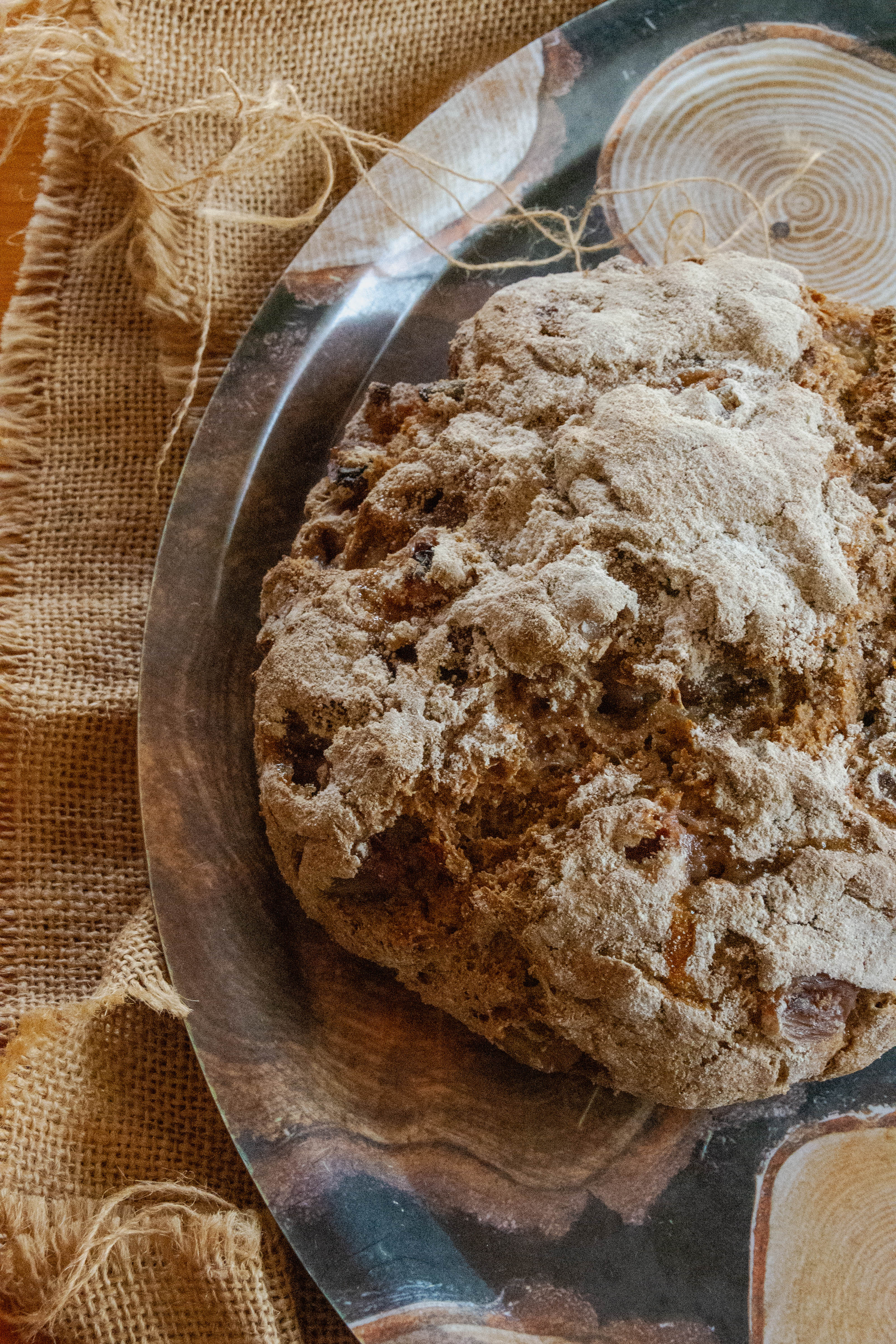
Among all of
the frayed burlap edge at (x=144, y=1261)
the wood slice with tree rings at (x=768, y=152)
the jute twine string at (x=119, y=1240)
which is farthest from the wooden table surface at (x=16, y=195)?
the jute twine string at (x=119, y=1240)

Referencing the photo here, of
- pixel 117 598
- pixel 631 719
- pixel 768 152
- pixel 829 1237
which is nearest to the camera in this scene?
pixel 631 719

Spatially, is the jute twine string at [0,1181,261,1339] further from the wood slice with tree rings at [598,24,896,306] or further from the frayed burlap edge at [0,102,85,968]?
the wood slice with tree rings at [598,24,896,306]

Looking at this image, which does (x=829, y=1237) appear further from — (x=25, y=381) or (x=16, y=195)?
(x=16, y=195)

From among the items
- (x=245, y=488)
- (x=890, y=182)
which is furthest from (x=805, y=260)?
(x=245, y=488)

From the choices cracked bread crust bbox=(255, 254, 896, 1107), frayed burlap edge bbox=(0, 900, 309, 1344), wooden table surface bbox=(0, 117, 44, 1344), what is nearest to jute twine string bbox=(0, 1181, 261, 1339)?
frayed burlap edge bbox=(0, 900, 309, 1344)

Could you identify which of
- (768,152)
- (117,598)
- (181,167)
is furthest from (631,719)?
(181,167)

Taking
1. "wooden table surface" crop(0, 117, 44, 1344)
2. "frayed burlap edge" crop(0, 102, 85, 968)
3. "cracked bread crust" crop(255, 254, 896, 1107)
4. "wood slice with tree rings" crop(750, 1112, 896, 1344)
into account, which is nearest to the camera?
"cracked bread crust" crop(255, 254, 896, 1107)

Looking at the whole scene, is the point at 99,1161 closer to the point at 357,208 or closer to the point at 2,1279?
the point at 2,1279
